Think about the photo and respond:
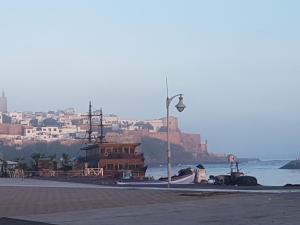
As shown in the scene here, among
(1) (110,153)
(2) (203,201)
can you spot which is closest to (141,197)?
(2) (203,201)

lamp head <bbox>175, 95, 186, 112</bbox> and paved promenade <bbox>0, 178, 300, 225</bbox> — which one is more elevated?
lamp head <bbox>175, 95, 186, 112</bbox>

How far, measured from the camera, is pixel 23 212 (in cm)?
2291

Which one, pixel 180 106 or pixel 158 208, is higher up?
pixel 180 106

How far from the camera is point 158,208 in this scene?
22594 mm

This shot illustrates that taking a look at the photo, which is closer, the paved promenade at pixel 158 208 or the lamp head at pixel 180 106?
the paved promenade at pixel 158 208

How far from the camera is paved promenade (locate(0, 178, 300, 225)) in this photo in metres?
18.4

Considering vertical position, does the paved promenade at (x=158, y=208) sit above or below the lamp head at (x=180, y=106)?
below

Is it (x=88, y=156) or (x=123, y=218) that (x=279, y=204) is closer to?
(x=123, y=218)

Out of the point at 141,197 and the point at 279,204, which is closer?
the point at 279,204

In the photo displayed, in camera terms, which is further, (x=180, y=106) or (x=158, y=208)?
(x=180, y=106)

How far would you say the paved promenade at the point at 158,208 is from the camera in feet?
60.4

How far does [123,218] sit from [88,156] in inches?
2767

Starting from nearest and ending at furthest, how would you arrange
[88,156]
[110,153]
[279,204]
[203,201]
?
[279,204], [203,201], [110,153], [88,156]

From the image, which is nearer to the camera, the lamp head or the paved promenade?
the paved promenade
